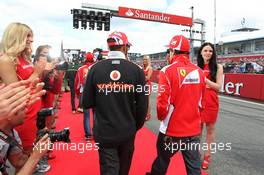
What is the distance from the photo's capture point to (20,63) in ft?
9.26

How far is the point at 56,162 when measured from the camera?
4613 mm

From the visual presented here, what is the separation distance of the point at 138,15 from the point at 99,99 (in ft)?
78.5

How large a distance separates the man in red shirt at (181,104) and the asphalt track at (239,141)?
1399 millimetres

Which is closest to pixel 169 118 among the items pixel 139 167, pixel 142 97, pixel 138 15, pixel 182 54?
pixel 142 97

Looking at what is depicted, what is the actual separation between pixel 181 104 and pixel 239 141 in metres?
3.69

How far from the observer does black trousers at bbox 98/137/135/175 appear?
282cm

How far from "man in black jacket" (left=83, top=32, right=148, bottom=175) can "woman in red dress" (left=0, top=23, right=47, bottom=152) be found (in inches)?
22.5

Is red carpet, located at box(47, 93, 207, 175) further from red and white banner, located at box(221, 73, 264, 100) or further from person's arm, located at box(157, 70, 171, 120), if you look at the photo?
red and white banner, located at box(221, 73, 264, 100)

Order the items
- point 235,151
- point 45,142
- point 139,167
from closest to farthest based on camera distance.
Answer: point 45,142 → point 139,167 → point 235,151

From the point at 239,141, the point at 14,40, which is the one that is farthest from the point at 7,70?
the point at 239,141

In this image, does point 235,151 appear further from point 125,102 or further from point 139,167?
point 125,102

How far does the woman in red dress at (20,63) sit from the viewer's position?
8.09 feet

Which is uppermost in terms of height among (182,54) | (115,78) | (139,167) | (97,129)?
(182,54)

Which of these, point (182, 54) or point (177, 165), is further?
point (177, 165)
